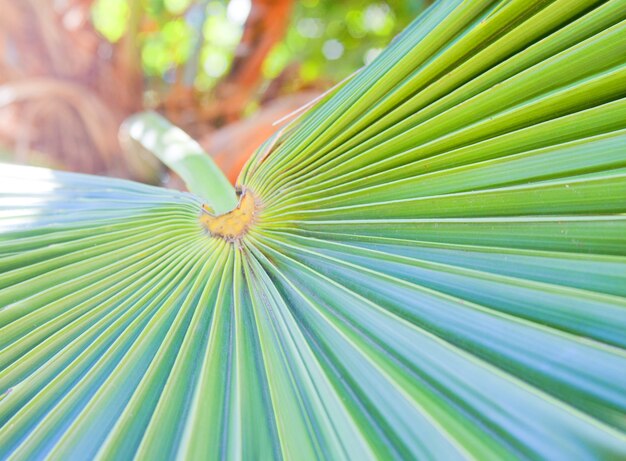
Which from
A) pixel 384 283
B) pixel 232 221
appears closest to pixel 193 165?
pixel 232 221

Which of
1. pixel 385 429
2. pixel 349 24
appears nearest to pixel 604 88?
pixel 385 429

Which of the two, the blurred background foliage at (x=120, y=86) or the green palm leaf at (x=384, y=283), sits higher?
the blurred background foliage at (x=120, y=86)

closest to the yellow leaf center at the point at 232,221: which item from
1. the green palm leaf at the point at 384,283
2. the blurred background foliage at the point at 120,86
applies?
the green palm leaf at the point at 384,283

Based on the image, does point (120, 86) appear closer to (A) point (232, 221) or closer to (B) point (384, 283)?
(A) point (232, 221)

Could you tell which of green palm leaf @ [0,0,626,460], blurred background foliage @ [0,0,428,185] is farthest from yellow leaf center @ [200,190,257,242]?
blurred background foliage @ [0,0,428,185]

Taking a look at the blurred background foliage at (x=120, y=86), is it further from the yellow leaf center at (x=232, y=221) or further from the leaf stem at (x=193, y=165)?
the yellow leaf center at (x=232, y=221)

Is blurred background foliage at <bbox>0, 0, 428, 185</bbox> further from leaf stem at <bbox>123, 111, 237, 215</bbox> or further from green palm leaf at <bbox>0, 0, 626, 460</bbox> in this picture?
green palm leaf at <bbox>0, 0, 626, 460</bbox>
